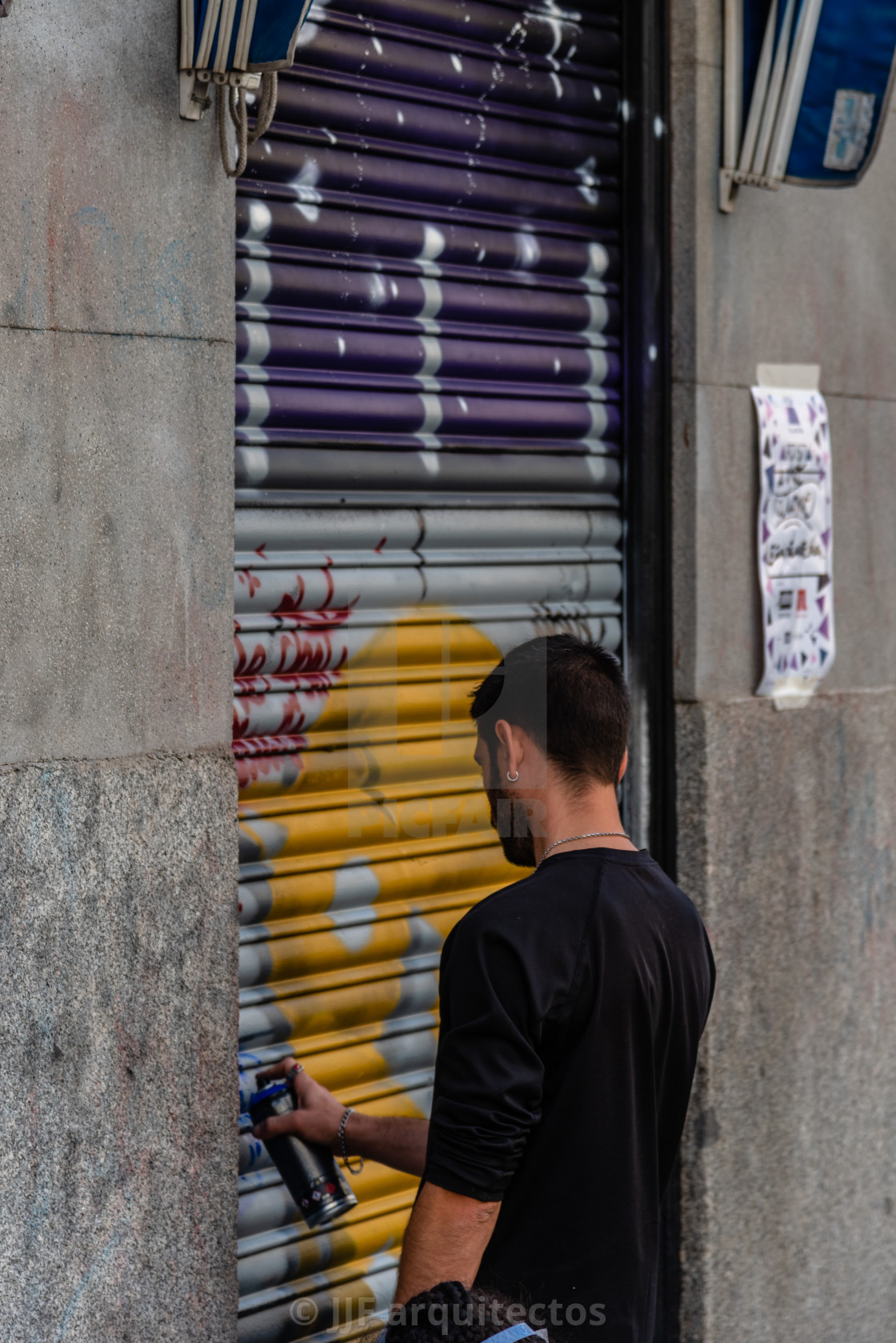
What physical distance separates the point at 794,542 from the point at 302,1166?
265 cm

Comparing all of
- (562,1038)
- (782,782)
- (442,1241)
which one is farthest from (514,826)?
(782,782)

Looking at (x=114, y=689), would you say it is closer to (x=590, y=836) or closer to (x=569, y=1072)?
(x=590, y=836)

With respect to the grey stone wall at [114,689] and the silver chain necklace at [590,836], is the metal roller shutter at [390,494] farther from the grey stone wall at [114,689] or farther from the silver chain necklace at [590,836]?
the silver chain necklace at [590,836]

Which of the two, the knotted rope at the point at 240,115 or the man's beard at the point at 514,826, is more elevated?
the knotted rope at the point at 240,115

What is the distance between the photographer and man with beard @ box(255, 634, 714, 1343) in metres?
2.51

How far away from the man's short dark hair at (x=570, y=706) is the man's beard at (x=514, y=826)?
140 millimetres

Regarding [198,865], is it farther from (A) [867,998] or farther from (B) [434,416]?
(A) [867,998]

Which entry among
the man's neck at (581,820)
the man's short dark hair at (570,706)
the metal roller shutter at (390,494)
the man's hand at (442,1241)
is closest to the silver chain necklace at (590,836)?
the man's neck at (581,820)

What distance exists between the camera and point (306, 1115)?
11.2ft

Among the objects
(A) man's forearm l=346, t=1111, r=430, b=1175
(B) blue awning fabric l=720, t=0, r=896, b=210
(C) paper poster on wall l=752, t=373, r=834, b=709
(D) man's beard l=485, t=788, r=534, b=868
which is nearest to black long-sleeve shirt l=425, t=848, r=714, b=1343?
(D) man's beard l=485, t=788, r=534, b=868

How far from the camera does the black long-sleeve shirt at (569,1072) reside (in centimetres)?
251

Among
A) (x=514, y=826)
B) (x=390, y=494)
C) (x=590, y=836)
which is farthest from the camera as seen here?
(x=390, y=494)

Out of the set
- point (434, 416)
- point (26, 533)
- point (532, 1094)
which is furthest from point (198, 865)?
point (434, 416)

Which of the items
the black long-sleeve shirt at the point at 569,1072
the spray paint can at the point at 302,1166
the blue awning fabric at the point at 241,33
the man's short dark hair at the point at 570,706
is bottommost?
the spray paint can at the point at 302,1166
